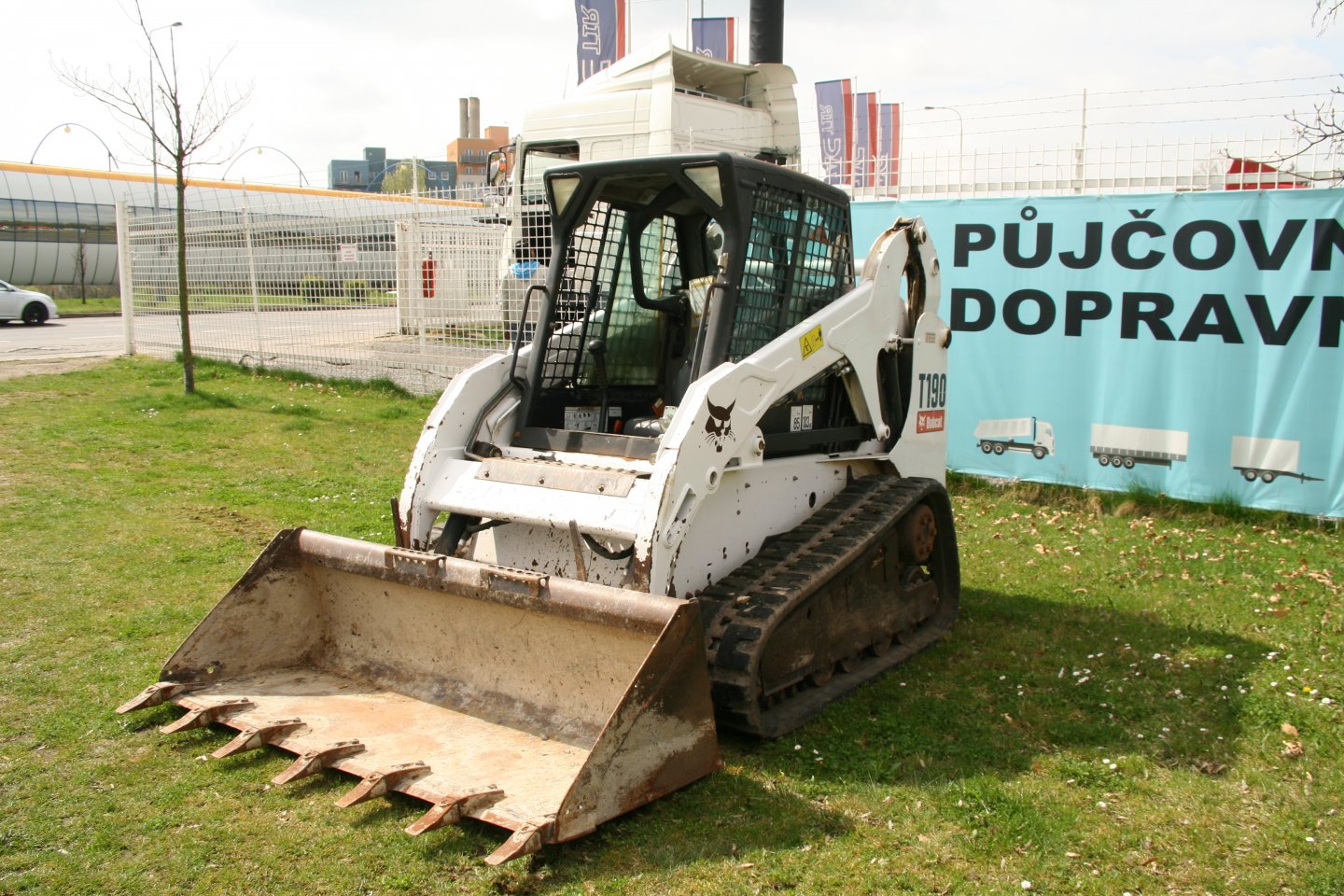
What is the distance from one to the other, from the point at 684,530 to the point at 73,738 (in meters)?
2.58

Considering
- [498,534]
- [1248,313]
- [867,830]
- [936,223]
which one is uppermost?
[936,223]

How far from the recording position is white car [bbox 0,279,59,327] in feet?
94.1

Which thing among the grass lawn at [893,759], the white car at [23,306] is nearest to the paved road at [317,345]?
the grass lawn at [893,759]

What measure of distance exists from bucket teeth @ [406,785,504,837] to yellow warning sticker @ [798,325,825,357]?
2.49m

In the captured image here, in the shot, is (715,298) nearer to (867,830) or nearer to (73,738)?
(867,830)

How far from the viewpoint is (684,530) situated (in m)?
4.69

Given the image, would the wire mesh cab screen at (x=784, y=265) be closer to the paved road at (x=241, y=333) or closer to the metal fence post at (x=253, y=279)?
the paved road at (x=241, y=333)

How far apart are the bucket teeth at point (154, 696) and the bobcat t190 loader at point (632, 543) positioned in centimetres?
1

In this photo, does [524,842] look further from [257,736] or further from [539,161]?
[539,161]

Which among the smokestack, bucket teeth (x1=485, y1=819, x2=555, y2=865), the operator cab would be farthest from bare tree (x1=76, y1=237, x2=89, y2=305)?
bucket teeth (x1=485, y1=819, x2=555, y2=865)

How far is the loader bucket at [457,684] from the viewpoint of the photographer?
3857 mm

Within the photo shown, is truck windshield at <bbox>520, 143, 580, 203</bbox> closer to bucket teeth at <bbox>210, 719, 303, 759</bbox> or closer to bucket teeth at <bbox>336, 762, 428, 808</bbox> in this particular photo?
bucket teeth at <bbox>210, 719, 303, 759</bbox>

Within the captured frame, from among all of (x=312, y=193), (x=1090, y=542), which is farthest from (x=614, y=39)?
(x=312, y=193)

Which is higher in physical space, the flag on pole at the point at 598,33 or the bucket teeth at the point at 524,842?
the flag on pole at the point at 598,33
